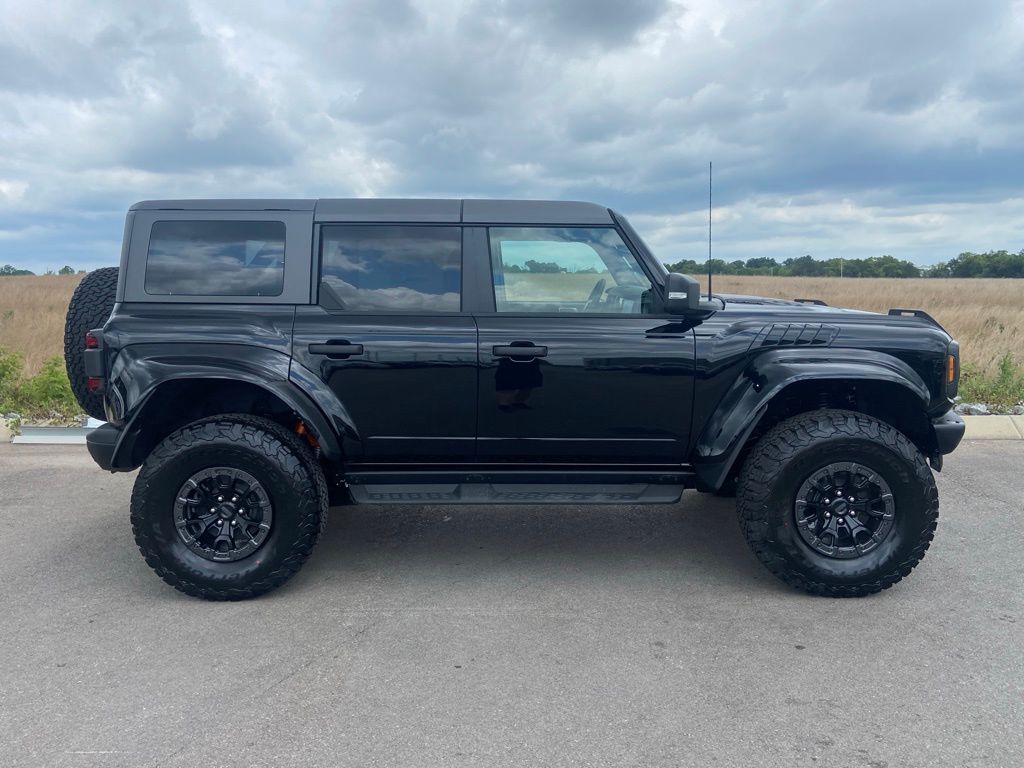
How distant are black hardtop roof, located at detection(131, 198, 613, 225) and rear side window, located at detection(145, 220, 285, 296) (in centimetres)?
11

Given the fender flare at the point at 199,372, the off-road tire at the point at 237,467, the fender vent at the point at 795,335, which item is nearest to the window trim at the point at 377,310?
the fender flare at the point at 199,372

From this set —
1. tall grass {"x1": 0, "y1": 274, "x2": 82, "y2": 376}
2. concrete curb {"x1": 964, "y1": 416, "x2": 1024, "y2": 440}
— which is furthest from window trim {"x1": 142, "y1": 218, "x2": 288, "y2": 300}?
concrete curb {"x1": 964, "y1": 416, "x2": 1024, "y2": 440}

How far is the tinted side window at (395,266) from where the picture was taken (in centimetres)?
409

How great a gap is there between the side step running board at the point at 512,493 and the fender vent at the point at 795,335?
87cm

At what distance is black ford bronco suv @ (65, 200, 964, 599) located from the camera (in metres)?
3.89

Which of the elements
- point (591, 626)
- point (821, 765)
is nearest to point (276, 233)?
point (591, 626)

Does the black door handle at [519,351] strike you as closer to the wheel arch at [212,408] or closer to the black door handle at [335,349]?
the black door handle at [335,349]

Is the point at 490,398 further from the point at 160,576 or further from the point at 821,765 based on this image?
the point at 821,765

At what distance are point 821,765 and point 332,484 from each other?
2716 millimetres

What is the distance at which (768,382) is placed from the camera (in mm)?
3938

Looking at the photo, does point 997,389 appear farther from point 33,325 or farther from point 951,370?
point 33,325

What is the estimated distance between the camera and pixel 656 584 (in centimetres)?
412

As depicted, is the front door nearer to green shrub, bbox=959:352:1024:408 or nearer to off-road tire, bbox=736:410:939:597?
off-road tire, bbox=736:410:939:597

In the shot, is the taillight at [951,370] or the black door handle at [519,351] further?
the taillight at [951,370]
